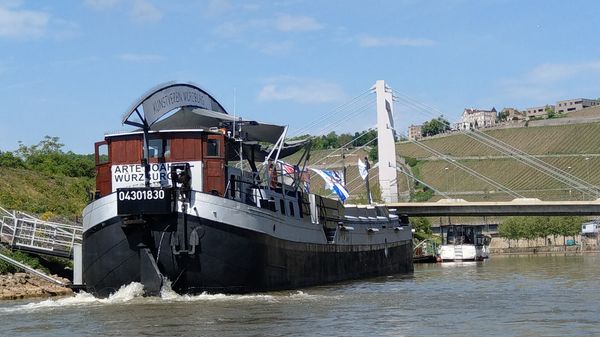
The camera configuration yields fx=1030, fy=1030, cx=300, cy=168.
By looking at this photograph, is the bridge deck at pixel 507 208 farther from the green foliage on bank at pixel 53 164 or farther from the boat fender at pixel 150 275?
the boat fender at pixel 150 275

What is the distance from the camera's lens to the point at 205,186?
105 feet

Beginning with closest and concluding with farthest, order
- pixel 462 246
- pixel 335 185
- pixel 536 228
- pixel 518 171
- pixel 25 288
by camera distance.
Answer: pixel 25 288 → pixel 335 185 → pixel 462 246 → pixel 536 228 → pixel 518 171

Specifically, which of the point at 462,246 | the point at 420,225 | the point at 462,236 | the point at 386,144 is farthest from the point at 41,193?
the point at 420,225

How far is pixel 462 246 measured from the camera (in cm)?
8756

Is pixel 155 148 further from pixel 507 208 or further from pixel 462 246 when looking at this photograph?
pixel 462 246

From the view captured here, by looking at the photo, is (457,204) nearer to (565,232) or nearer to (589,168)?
(565,232)

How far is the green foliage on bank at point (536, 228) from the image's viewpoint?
158 metres

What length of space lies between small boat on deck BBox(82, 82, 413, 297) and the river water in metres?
0.72

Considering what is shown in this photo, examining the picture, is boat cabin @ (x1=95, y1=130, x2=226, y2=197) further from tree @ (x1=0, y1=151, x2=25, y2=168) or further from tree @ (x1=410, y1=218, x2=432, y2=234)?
tree @ (x1=410, y1=218, x2=432, y2=234)

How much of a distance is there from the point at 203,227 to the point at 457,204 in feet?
189

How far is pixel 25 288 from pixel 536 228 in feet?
430

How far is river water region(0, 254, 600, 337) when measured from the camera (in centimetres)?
2278

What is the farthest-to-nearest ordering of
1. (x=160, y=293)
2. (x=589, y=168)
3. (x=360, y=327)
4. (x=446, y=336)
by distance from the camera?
(x=589, y=168) < (x=160, y=293) < (x=360, y=327) < (x=446, y=336)

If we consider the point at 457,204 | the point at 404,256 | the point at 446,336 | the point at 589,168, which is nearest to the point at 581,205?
the point at 457,204
